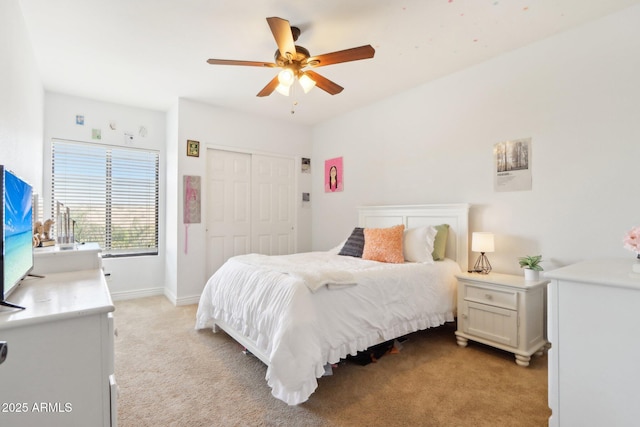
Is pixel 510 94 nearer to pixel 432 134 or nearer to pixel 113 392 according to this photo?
pixel 432 134

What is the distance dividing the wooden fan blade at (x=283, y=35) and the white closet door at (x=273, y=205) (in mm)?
2482

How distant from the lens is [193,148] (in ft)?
13.2

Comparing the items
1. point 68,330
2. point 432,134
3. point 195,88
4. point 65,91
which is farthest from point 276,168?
point 68,330

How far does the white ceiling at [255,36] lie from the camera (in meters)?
2.20

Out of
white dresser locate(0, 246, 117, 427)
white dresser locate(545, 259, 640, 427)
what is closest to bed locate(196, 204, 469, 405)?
white dresser locate(0, 246, 117, 427)

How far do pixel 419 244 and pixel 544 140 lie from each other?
137 cm

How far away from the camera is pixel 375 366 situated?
7.66ft

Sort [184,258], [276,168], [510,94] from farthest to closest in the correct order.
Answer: [276,168]
[184,258]
[510,94]

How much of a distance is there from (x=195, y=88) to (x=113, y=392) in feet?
10.8

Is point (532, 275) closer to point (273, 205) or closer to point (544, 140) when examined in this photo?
point (544, 140)

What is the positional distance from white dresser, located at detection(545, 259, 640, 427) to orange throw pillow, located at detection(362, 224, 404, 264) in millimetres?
1429

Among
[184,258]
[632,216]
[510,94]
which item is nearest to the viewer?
[632,216]

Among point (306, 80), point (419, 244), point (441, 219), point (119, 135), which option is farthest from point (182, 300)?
point (441, 219)

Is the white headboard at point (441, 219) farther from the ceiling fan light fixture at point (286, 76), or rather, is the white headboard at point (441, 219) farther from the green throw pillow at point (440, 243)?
the ceiling fan light fixture at point (286, 76)
